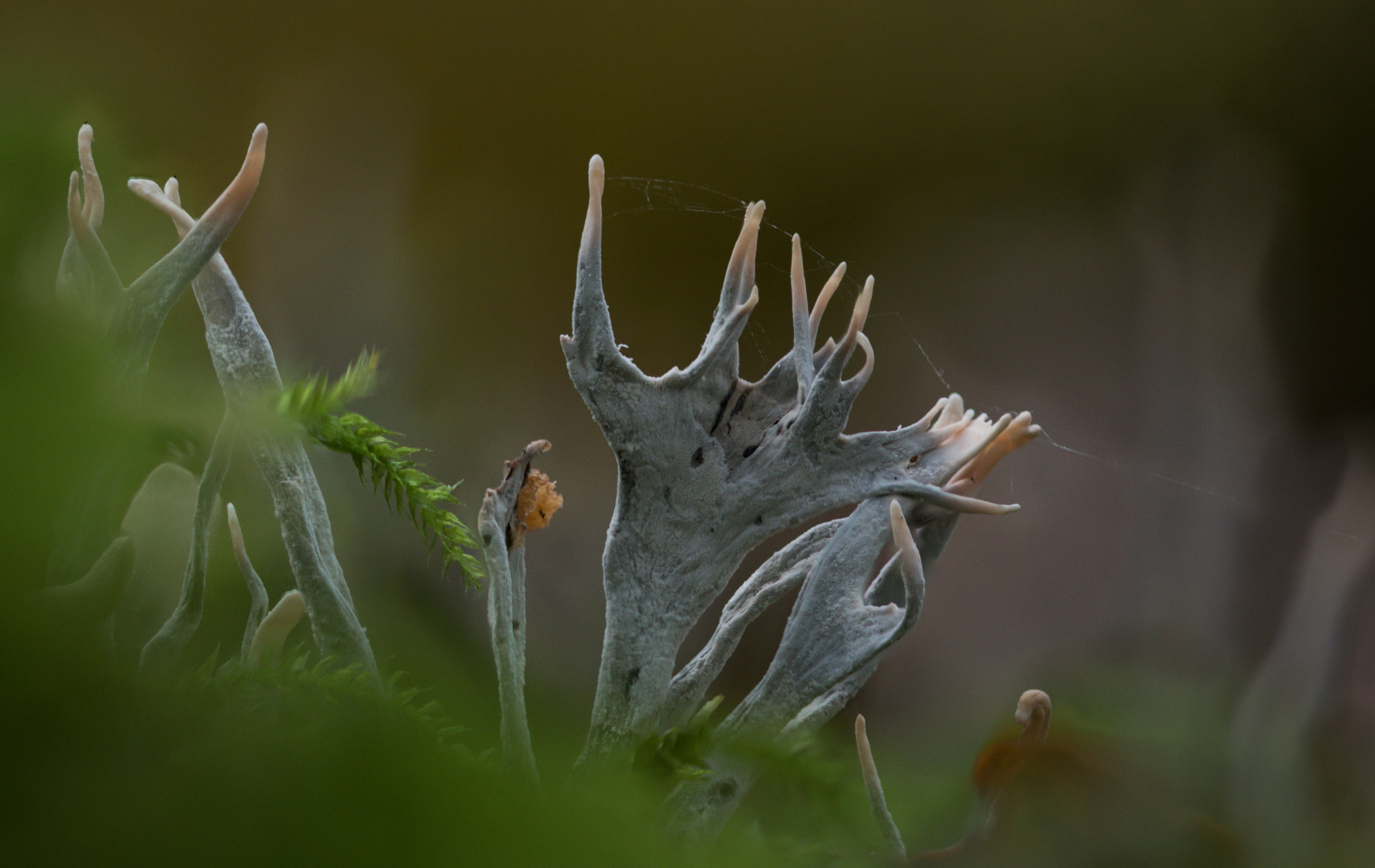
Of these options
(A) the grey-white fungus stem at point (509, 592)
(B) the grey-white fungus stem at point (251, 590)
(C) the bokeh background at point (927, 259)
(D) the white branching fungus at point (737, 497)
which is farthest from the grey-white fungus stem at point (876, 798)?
(C) the bokeh background at point (927, 259)

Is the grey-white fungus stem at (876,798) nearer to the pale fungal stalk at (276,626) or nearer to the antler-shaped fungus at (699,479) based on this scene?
the antler-shaped fungus at (699,479)

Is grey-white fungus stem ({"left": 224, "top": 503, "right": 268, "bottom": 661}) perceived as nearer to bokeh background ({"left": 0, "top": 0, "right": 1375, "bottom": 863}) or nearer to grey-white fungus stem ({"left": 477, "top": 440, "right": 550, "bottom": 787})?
grey-white fungus stem ({"left": 477, "top": 440, "right": 550, "bottom": 787})

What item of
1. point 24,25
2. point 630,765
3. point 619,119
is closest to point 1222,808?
point 630,765

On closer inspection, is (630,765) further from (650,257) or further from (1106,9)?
(1106,9)

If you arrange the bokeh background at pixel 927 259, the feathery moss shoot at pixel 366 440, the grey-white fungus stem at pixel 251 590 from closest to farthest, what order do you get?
the feathery moss shoot at pixel 366 440, the grey-white fungus stem at pixel 251 590, the bokeh background at pixel 927 259

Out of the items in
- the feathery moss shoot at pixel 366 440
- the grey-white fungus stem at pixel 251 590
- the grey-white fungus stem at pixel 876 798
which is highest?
the feathery moss shoot at pixel 366 440

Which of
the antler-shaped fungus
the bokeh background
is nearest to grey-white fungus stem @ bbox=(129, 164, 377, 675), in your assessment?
the antler-shaped fungus
